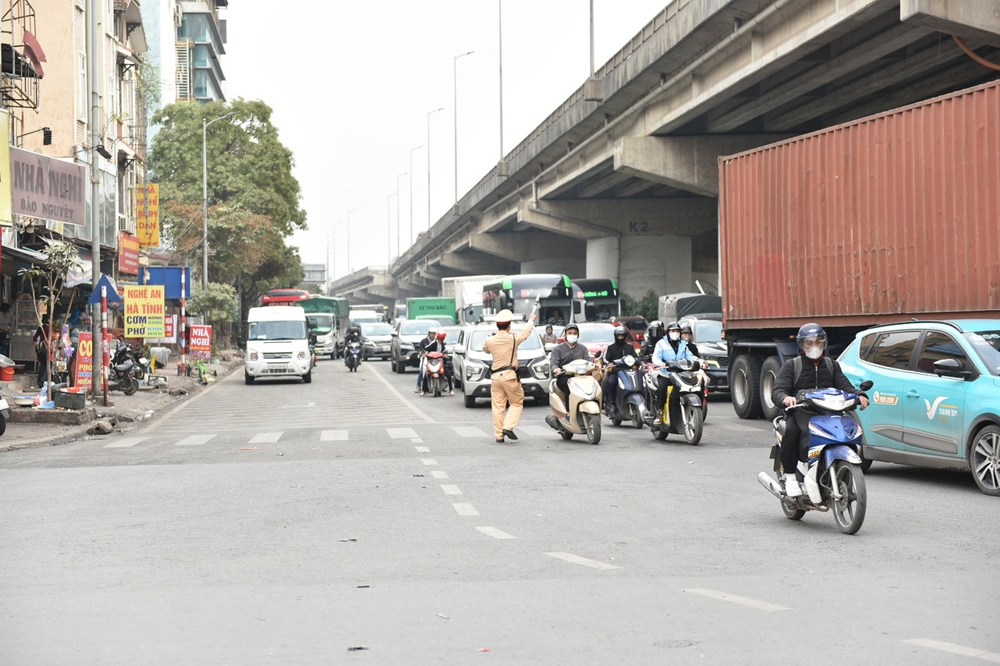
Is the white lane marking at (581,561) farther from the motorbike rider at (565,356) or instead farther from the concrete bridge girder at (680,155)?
the concrete bridge girder at (680,155)

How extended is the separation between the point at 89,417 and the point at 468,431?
287 inches

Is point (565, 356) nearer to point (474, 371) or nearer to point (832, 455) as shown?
point (474, 371)

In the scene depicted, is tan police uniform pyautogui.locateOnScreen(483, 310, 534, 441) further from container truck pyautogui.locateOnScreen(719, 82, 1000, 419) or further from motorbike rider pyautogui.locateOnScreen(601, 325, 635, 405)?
container truck pyautogui.locateOnScreen(719, 82, 1000, 419)

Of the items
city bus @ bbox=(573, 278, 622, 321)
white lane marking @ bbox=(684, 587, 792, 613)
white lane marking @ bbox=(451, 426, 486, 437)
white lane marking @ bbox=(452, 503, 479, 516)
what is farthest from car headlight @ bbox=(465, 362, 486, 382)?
city bus @ bbox=(573, 278, 622, 321)

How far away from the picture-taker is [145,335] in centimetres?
3256

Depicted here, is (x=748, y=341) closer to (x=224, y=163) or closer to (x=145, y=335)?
(x=145, y=335)

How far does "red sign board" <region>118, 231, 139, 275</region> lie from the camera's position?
1651 inches

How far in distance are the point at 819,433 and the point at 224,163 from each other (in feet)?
227

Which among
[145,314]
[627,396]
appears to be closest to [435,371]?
[145,314]

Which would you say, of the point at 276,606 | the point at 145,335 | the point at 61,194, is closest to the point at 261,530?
the point at 276,606

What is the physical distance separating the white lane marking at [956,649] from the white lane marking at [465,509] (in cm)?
528

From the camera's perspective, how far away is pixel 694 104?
3362 centimetres

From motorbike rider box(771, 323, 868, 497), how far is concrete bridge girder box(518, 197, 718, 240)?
44767mm

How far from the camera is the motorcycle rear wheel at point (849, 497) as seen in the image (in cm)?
952
